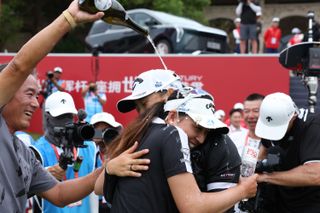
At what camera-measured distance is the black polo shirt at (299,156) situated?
3717 millimetres

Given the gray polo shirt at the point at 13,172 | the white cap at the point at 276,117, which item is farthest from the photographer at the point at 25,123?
the white cap at the point at 276,117

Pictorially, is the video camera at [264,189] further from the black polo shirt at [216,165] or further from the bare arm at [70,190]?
the bare arm at [70,190]

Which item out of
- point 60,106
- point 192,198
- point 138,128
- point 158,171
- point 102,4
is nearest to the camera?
point 102,4

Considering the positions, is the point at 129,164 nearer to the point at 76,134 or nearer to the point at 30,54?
the point at 30,54

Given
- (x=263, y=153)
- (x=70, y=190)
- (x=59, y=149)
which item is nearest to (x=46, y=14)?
(x=59, y=149)

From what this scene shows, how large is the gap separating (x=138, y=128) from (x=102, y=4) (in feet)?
2.49

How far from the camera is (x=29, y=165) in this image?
2.92 meters

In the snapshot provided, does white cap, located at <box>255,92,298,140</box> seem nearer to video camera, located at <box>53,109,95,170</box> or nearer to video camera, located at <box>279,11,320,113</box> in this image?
video camera, located at <box>53,109,95,170</box>

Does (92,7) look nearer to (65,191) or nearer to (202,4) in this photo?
(65,191)

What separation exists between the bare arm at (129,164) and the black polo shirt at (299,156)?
1345mm

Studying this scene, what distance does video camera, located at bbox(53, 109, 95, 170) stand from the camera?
3678 mm

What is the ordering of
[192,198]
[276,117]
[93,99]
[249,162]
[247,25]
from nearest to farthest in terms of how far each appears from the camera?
[192,198] < [249,162] < [276,117] < [93,99] < [247,25]

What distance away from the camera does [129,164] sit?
2.80 metres

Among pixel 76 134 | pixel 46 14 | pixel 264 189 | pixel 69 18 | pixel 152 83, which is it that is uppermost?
pixel 69 18
